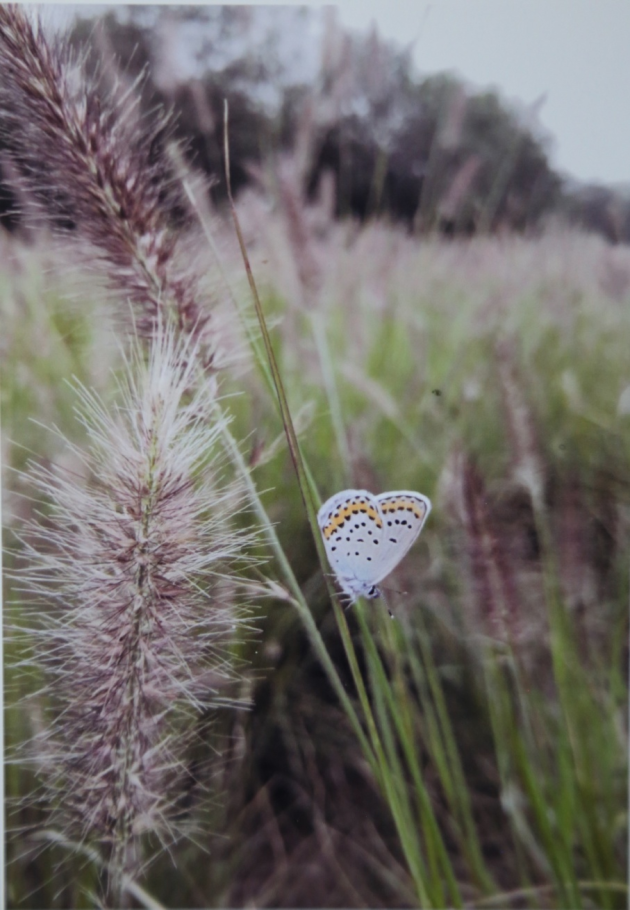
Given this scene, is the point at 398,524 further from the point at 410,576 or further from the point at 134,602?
the point at 134,602

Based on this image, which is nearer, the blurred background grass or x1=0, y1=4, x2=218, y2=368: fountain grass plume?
x1=0, y1=4, x2=218, y2=368: fountain grass plume

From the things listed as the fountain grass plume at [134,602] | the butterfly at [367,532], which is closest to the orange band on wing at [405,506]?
the butterfly at [367,532]

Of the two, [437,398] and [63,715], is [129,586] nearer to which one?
[63,715]

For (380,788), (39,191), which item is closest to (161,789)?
(380,788)

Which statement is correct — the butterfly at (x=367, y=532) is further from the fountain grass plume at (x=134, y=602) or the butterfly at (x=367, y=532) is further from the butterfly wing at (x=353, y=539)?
the fountain grass plume at (x=134, y=602)

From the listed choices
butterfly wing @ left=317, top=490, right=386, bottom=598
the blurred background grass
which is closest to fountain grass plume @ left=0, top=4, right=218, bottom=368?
the blurred background grass

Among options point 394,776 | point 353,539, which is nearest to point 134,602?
point 353,539

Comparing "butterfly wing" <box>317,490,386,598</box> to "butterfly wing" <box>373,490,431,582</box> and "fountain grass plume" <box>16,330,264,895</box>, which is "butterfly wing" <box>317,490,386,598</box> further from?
"fountain grass plume" <box>16,330,264,895</box>
